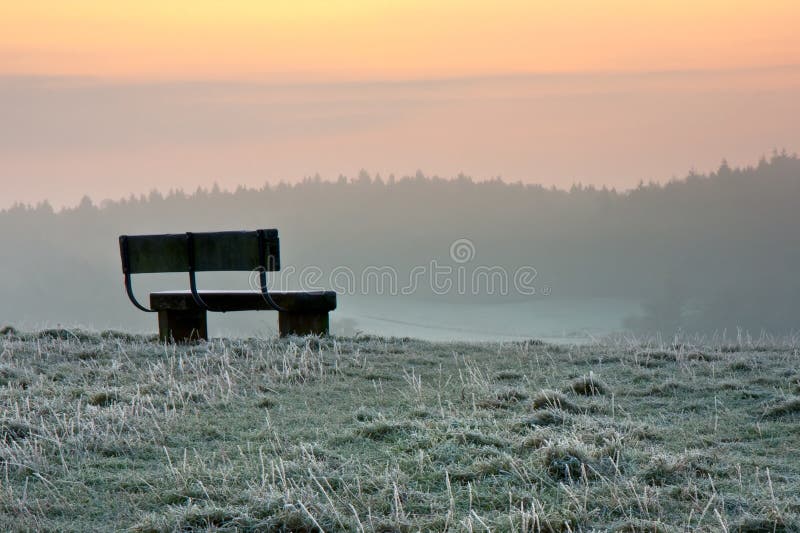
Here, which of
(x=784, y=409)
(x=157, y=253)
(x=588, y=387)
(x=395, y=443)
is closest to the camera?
(x=395, y=443)

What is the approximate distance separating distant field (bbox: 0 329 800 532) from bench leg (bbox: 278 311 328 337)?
4.17 ft

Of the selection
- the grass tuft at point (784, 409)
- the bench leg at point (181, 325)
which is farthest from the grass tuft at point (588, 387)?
the bench leg at point (181, 325)

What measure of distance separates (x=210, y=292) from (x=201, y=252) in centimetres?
55

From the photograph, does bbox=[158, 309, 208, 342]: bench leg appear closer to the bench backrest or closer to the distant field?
the bench backrest

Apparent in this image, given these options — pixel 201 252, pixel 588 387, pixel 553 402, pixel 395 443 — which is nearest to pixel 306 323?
pixel 201 252

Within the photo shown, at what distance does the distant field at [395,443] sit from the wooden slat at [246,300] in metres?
1.22

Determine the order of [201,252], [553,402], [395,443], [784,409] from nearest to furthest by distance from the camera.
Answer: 1. [395,443]
2. [553,402]
3. [784,409]
4. [201,252]

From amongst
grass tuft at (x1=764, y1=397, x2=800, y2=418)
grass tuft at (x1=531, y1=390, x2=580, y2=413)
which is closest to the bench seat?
grass tuft at (x1=531, y1=390, x2=580, y2=413)

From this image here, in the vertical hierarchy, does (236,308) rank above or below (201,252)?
below

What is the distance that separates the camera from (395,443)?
529cm

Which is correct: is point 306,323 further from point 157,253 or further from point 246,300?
point 157,253

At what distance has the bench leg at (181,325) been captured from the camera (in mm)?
10211

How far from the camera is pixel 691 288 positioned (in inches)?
2965

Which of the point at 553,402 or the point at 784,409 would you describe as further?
the point at 784,409
